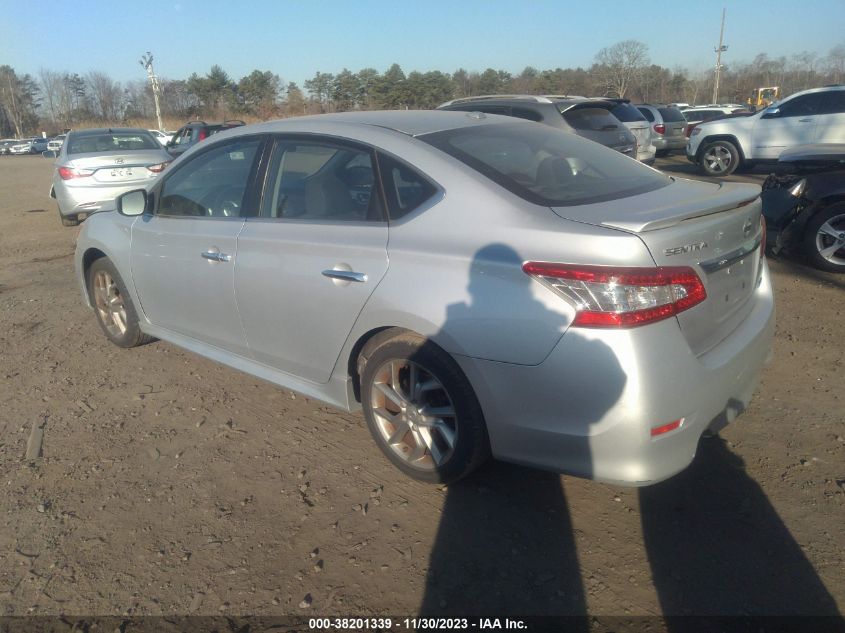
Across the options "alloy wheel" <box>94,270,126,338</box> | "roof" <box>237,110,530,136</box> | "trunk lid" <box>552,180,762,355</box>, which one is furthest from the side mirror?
"trunk lid" <box>552,180,762,355</box>

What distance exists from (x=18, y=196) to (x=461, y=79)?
45.0 meters

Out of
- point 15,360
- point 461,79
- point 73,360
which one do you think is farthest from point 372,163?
point 461,79

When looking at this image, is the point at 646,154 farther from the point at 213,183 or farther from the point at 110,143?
the point at 213,183

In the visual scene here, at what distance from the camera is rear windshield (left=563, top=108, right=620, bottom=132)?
9.41m

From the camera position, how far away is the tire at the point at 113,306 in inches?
188

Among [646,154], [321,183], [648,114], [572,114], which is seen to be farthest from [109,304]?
[648,114]

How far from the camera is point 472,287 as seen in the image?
2.64m

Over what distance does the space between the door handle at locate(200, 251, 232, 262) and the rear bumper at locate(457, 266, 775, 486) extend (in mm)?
1653

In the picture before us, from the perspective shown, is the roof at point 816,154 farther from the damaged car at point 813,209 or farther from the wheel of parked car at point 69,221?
the wheel of parked car at point 69,221

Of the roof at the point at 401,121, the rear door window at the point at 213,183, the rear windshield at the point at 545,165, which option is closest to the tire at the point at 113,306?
the rear door window at the point at 213,183

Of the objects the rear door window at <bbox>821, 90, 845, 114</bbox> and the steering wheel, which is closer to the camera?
the steering wheel

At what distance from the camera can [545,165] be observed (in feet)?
10.6

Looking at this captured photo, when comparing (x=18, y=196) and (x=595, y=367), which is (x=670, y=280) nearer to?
(x=595, y=367)

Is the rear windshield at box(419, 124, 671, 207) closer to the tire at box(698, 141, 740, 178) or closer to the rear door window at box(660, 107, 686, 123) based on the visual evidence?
the tire at box(698, 141, 740, 178)
